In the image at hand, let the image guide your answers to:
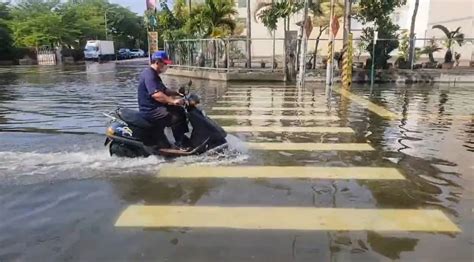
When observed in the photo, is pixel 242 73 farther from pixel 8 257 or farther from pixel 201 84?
pixel 8 257

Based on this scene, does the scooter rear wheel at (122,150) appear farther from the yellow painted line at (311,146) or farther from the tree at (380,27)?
the tree at (380,27)

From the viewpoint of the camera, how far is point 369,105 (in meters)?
13.5

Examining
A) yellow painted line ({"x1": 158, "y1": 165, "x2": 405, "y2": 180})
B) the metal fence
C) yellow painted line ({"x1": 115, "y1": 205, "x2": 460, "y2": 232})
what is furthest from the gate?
yellow painted line ({"x1": 115, "y1": 205, "x2": 460, "y2": 232})

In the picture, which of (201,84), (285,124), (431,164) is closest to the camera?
(431,164)

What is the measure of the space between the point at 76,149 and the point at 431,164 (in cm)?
537

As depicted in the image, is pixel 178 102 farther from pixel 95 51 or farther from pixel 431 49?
pixel 95 51

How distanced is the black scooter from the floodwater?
16 cm

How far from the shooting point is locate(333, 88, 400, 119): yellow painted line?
11.7 m

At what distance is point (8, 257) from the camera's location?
4086 millimetres

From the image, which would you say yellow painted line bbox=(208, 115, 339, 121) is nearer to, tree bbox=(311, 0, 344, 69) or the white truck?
tree bbox=(311, 0, 344, 69)

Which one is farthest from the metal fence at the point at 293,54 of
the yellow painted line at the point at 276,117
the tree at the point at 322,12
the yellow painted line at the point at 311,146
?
the yellow painted line at the point at 311,146

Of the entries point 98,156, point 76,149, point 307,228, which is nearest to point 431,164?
point 307,228

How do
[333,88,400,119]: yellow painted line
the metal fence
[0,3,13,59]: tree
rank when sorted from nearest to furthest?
1. [333,88,400,119]: yellow painted line
2. the metal fence
3. [0,3,13,59]: tree

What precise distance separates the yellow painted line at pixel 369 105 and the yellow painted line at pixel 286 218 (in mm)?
6701
